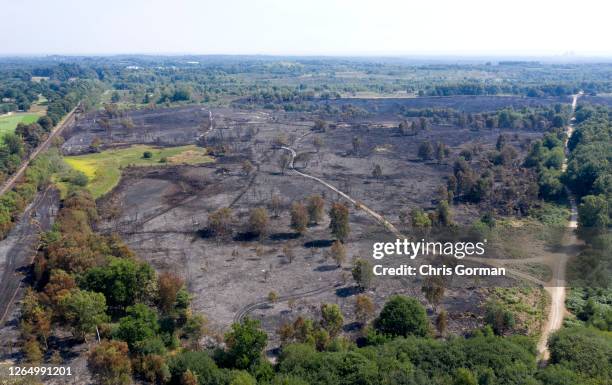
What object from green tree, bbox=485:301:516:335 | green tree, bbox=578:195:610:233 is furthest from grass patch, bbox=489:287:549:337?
green tree, bbox=578:195:610:233

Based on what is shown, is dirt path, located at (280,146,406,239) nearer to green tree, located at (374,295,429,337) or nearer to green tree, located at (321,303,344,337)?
green tree, located at (374,295,429,337)

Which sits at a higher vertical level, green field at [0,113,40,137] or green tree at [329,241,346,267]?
green field at [0,113,40,137]

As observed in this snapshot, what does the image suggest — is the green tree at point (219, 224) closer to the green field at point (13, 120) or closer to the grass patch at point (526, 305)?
the grass patch at point (526, 305)

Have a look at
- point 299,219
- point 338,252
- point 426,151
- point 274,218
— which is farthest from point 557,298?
point 426,151

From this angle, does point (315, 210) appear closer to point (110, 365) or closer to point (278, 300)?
point (278, 300)

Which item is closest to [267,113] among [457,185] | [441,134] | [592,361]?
[441,134]

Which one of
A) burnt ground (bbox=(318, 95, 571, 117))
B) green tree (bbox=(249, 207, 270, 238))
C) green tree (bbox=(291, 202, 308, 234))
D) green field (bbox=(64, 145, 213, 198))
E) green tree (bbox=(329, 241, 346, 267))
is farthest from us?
burnt ground (bbox=(318, 95, 571, 117))
